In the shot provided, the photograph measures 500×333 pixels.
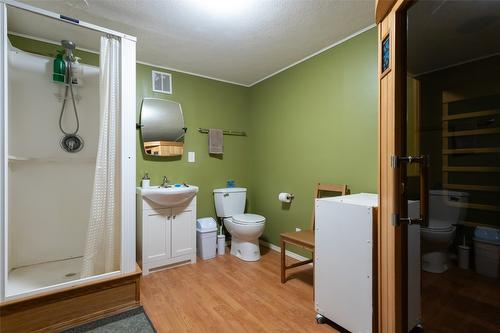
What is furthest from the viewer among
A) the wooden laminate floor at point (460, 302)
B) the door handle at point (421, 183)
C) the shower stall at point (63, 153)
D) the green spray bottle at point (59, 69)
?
the green spray bottle at point (59, 69)

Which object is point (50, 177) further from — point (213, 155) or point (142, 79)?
point (213, 155)

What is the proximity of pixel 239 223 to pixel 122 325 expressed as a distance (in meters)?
1.34

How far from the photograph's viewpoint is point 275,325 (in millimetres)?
1662

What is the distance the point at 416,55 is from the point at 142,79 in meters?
2.58

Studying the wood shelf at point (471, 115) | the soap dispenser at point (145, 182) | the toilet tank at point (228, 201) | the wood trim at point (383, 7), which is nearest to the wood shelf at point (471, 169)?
the wood shelf at point (471, 115)

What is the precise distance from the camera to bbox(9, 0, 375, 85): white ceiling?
1804 millimetres

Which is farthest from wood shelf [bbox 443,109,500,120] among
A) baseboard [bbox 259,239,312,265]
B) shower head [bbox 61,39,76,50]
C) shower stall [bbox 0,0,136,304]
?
shower head [bbox 61,39,76,50]

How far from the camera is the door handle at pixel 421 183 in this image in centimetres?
110

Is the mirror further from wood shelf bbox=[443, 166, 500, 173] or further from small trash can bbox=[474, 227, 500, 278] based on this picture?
small trash can bbox=[474, 227, 500, 278]

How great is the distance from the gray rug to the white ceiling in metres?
2.23

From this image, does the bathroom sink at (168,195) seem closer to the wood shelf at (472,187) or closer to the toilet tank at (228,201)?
the toilet tank at (228,201)

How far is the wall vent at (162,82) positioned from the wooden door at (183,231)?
4.58 feet

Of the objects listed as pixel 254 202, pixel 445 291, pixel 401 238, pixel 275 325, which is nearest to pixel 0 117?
pixel 275 325

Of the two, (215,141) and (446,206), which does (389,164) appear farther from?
(215,141)
